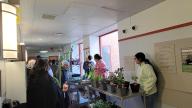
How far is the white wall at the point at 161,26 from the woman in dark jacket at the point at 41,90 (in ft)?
6.31

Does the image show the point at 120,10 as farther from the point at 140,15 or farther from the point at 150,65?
the point at 150,65

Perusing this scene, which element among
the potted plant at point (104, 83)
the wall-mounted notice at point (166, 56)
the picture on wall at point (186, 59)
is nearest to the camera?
the picture on wall at point (186, 59)

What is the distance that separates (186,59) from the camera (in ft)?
8.58

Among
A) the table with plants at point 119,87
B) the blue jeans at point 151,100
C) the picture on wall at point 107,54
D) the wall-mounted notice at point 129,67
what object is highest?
the picture on wall at point 107,54

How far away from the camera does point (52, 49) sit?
1256cm

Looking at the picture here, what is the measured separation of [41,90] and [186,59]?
6.95 feet

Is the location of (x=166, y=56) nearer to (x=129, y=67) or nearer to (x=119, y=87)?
(x=119, y=87)

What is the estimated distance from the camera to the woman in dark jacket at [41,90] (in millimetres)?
2176

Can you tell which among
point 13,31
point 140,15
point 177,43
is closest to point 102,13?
point 140,15

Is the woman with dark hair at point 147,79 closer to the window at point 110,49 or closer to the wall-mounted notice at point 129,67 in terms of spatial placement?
the wall-mounted notice at point 129,67

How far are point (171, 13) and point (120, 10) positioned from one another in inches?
39.4

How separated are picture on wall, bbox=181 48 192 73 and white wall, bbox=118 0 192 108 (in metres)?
0.22

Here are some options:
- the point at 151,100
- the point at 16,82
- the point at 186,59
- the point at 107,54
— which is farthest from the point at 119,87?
the point at 107,54

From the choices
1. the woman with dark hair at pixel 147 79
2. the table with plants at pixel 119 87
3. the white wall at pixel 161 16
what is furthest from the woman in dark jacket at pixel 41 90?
the white wall at pixel 161 16
